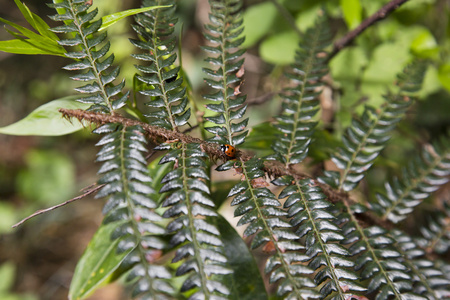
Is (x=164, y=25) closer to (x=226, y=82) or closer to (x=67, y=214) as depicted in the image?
(x=226, y=82)

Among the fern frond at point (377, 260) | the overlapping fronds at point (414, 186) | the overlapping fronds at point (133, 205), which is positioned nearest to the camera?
the overlapping fronds at point (133, 205)

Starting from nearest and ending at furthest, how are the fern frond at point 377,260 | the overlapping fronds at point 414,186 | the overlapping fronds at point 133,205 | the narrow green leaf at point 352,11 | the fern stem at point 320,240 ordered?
1. the overlapping fronds at point 133,205
2. the fern stem at point 320,240
3. the fern frond at point 377,260
4. the overlapping fronds at point 414,186
5. the narrow green leaf at point 352,11

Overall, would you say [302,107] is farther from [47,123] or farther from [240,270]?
[47,123]

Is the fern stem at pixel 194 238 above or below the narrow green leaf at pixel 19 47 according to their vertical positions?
below

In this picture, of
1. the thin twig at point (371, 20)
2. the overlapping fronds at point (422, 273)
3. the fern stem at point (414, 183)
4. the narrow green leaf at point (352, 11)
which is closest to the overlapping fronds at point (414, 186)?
the fern stem at point (414, 183)

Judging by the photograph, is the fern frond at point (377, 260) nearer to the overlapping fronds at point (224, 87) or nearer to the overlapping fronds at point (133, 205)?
the overlapping fronds at point (224, 87)

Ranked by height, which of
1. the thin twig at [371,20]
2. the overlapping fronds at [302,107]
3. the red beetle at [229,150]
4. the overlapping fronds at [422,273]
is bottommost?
the overlapping fronds at [422,273]

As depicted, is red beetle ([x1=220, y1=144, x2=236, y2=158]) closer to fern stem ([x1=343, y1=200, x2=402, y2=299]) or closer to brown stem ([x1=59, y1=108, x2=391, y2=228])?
brown stem ([x1=59, y1=108, x2=391, y2=228])
